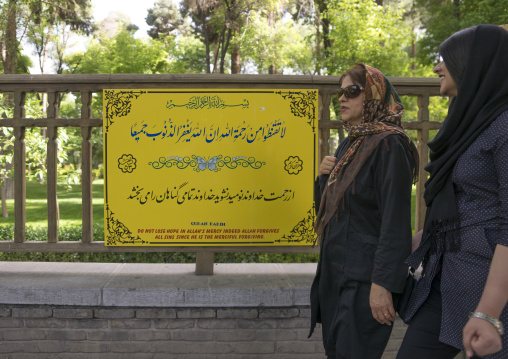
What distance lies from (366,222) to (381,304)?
0.36 metres

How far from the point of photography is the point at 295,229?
3.82 meters

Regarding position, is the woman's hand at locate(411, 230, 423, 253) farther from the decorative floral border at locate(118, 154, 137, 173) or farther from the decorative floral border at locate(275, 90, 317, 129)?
the decorative floral border at locate(118, 154, 137, 173)

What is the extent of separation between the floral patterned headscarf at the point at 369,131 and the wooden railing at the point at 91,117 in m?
1.48

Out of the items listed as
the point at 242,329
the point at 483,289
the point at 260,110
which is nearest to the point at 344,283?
the point at 483,289

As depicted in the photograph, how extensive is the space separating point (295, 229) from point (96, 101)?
22.3m

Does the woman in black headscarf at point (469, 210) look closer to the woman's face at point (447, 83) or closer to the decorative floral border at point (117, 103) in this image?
the woman's face at point (447, 83)

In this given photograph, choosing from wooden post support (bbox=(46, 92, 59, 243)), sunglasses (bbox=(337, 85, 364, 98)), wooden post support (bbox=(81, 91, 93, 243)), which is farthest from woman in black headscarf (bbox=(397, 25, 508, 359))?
wooden post support (bbox=(46, 92, 59, 243))

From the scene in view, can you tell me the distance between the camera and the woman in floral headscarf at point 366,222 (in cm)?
209

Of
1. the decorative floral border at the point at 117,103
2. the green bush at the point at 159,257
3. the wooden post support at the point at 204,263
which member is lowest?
the green bush at the point at 159,257

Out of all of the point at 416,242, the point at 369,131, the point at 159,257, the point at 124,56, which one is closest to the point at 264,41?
the point at 124,56

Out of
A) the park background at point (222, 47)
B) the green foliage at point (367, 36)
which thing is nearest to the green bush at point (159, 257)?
the park background at point (222, 47)

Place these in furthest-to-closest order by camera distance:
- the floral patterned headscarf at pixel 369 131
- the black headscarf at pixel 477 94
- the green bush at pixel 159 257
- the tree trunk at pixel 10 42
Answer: the tree trunk at pixel 10 42, the green bush at pixel 159 257, the floral patterned headscarf at pixel 369 131, the black headscarf at pixel 477 94

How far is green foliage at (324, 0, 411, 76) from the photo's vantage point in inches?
639

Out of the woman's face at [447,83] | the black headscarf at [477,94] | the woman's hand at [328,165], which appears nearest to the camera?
the black headscarf at [477,94]
